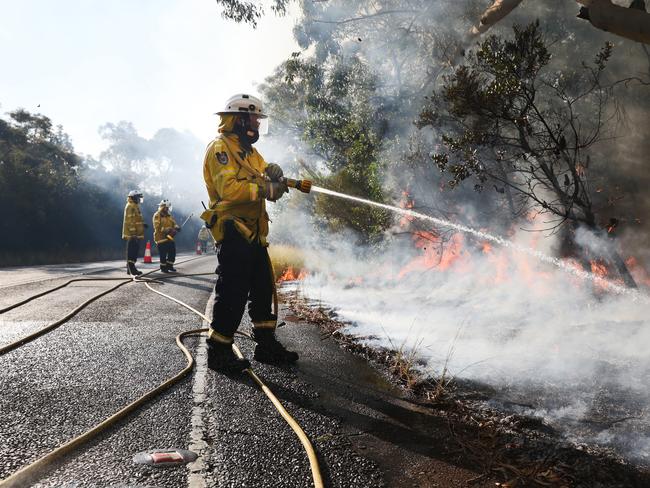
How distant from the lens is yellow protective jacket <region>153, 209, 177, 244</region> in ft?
41.3

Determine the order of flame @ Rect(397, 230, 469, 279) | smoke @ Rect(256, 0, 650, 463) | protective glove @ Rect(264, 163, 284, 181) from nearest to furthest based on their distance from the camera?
smoke @ Rect(256, 0, 650, 463) < protective glove @ Rect(264, 163, 284, 181) < flame @ Rect(397, 230, 469, 279)

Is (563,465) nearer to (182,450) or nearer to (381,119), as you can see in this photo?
(182,450)

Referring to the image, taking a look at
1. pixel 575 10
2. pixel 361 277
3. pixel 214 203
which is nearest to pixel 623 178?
pixel 575 10

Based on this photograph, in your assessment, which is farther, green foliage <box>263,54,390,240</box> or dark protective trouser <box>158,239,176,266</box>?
dark protective trouser <box>158,239,176,266</box>

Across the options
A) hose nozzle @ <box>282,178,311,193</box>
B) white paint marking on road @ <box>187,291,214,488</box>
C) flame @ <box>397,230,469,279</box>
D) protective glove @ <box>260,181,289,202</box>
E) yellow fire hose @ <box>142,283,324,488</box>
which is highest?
hose nozzle @ <box>282,178,311,193</box>

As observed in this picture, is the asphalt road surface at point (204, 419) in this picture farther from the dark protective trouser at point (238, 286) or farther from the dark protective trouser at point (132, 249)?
the dark protective trouser at point (132, 249)

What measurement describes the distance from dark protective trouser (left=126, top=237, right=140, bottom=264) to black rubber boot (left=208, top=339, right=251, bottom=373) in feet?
27.2

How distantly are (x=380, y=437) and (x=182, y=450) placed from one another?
98 cm

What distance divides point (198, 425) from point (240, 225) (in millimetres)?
1827

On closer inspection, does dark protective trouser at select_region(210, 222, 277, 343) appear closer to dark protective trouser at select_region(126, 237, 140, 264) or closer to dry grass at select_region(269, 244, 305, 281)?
dry grass at select_region(269, 244, 305, 281)

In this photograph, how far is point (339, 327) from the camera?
530cm

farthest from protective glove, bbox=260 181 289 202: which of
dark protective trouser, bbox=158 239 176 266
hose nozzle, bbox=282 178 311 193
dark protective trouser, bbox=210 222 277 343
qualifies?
dark protective trouser, bbox=158 239 176 266

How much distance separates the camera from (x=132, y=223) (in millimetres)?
11383

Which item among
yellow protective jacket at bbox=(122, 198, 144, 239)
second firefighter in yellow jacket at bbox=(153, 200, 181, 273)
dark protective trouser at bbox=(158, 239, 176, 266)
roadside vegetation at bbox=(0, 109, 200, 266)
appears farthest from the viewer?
roadside vegetation at bbox=(0, 109, 200, 266)
